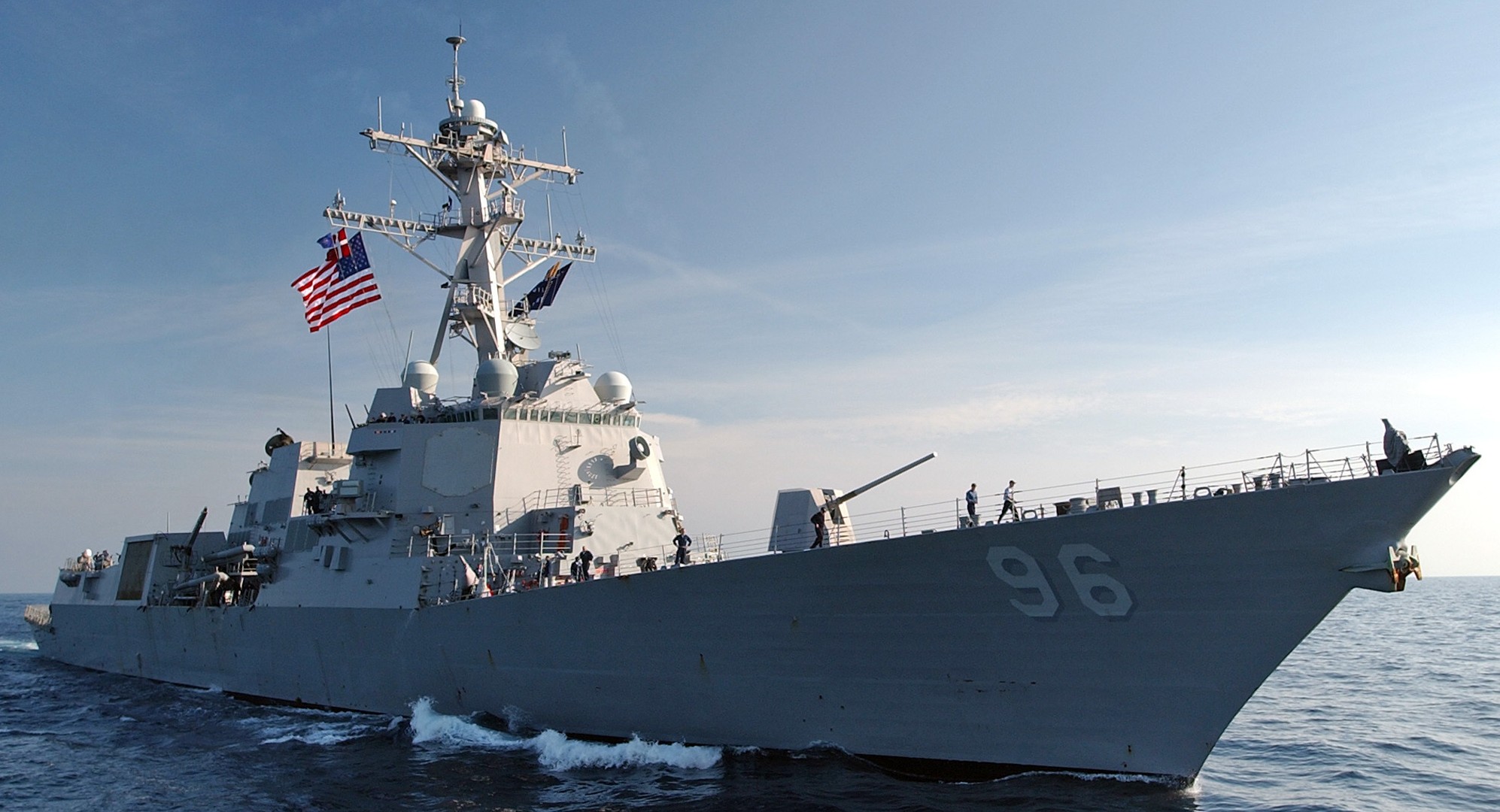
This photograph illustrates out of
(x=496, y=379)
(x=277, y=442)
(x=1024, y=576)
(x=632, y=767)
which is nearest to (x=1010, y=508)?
(x=1024, y=576)

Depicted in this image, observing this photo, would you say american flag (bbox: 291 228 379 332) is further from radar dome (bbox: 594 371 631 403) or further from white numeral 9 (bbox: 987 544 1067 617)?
white numeral 9 (bbox: 987 544 1067 617)

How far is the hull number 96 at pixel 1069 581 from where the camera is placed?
9.11m

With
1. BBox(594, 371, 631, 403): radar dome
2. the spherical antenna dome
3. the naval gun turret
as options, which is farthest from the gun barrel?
the spherical antenna dome

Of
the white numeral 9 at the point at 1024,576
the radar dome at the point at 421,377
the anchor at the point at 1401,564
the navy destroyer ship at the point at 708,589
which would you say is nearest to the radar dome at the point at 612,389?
the navy destroyer ship at the point at 708,589

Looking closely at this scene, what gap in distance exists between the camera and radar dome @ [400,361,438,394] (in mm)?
17047

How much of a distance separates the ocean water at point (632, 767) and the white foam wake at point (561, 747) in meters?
0.03

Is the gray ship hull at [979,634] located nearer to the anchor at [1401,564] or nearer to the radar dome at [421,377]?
the anchor at [1401,564]

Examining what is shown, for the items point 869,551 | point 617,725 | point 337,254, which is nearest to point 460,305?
point 337,254

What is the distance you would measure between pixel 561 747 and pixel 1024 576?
6327mm

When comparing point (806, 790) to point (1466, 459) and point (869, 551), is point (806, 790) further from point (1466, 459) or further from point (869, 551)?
point (1466, 459)

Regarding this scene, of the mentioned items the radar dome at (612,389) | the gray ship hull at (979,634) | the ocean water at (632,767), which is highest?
the radar dome at (612,389)

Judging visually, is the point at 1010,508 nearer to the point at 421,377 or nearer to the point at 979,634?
the point at 979,634

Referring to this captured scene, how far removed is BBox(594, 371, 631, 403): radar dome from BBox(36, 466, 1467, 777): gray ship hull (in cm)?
480

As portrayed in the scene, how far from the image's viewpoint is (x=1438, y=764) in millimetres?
11477
